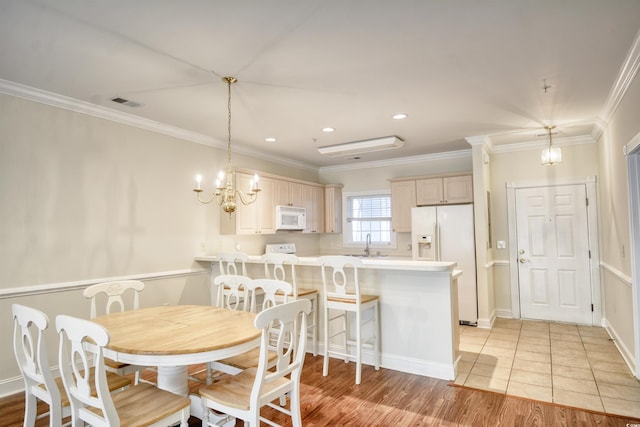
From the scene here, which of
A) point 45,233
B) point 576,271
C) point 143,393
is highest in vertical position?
point 45,233

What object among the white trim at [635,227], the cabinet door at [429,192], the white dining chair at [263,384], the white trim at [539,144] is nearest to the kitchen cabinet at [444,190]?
the cabinet door at [429,192]

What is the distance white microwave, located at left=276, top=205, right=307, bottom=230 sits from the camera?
5.41 meters

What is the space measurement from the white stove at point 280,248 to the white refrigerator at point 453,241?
1.95 m

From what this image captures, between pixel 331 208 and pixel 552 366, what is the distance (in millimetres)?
3994

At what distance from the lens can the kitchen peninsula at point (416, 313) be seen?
3164mm

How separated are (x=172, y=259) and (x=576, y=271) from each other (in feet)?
17.3

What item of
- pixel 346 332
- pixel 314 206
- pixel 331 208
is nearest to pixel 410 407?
pixel 346 332

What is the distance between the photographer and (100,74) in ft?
9.20

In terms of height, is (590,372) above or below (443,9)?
below

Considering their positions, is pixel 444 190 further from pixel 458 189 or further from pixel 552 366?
pixel 552 366

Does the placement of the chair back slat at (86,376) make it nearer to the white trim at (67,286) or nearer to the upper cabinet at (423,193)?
the white trim at (67,286)

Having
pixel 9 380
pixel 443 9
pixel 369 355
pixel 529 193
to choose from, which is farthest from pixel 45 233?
pixel 529 193

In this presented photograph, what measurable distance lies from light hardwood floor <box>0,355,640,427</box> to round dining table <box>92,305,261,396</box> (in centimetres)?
73

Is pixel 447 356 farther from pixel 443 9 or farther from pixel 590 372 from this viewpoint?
pixel 443 9
